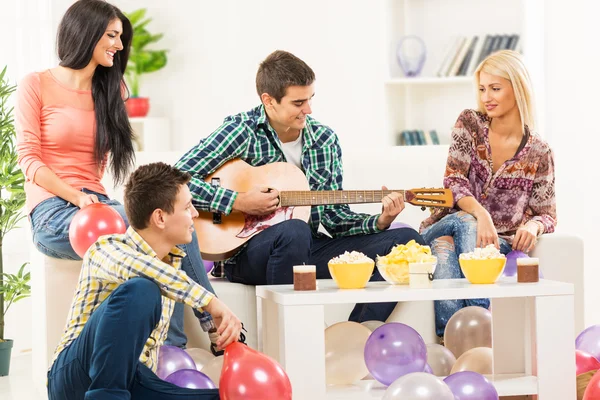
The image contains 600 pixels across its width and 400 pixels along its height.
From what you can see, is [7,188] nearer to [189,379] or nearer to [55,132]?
[55,132]

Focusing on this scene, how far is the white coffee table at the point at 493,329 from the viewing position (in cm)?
221

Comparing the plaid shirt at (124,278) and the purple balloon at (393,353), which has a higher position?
the plaid shirt at (124,278)

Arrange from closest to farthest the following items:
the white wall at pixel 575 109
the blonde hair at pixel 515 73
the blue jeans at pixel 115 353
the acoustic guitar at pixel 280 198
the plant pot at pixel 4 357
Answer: the blue jeans at pixel 115 353, the acoustic guitar at pixel 280 198, the blonde hair at pixel 515 73, the plant pot at pixel 4 357, the white wall at pixel 575 109

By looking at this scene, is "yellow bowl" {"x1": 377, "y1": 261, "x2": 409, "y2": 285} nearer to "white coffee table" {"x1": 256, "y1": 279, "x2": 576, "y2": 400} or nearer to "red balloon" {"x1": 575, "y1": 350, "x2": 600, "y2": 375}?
"white coffee table" {"x1": 256, "y1": 279, "x2": 576, "y2": 400}

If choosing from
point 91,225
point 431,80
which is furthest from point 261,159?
point 431,80

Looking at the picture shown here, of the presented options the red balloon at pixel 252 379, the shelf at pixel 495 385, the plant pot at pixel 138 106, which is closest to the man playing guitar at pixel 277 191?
the shelf at pixel 495 385

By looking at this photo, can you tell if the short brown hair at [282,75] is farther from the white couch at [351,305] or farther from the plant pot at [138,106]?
the plant pot at [138,106]

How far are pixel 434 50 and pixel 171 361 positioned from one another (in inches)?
139

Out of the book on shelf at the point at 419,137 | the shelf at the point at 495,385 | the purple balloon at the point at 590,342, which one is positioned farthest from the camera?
the book on shelf at the point at 419,137

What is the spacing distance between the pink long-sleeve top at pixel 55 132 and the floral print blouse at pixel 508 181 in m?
1.19

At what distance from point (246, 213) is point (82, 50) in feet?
2.51

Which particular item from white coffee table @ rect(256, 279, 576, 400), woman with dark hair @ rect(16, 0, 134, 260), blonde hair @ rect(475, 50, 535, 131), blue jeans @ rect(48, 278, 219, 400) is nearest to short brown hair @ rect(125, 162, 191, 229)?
blue jeans @ rect(48, 278, 219, 400)

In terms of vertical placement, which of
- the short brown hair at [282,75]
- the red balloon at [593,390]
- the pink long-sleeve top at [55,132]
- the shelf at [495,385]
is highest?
the short brown hair at [282,75]

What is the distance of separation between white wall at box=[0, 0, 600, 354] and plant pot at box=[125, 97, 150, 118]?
197 millimetres
